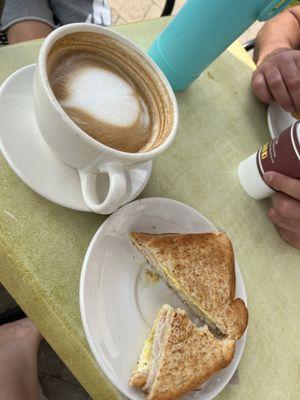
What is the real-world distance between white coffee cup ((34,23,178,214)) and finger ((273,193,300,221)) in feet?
0.95

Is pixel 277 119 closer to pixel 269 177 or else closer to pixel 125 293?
pixel 269 177

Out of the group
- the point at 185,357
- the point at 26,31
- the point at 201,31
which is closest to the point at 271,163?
the point at 201,31

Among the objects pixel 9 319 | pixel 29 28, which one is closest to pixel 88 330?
pixel 9 319

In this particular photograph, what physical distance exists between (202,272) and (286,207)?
22 centimetres

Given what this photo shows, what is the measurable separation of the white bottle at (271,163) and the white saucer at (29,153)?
12.0 inches

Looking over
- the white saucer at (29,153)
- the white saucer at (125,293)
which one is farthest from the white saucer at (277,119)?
the white saucer at (29,153)

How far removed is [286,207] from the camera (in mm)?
747

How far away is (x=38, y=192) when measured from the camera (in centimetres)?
55

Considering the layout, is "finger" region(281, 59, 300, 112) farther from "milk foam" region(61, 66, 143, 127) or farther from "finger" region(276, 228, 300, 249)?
"milk foam" region(61, 66, 143, 127)

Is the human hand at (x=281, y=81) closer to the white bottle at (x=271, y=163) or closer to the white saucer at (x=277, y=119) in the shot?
the white saucer at (x=277, y=119)

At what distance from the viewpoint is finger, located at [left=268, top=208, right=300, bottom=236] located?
2.48 feet

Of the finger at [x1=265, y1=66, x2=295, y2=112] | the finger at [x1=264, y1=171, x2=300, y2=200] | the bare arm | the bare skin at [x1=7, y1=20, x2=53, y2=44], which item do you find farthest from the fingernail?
the bare skin at [x1=7, y1=20, x2=53, y2=44]

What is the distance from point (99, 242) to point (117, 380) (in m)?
0.18

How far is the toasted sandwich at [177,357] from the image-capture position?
526mm
